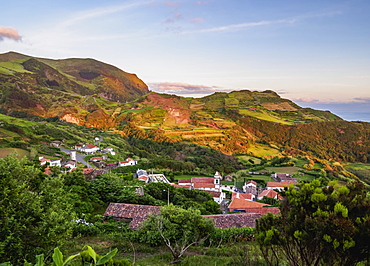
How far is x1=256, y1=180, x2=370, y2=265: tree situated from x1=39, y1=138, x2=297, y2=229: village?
536 mm

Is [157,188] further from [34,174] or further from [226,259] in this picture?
[34,174]

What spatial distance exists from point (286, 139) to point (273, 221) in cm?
7733

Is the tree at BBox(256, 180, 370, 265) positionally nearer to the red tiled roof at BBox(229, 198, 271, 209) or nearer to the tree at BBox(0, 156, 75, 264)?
the tree at BBox(0, 156, 75, 264)

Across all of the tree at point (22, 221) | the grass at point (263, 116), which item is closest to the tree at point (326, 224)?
the tree at point (22, 221)

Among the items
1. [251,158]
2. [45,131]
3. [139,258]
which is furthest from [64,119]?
[139,258]

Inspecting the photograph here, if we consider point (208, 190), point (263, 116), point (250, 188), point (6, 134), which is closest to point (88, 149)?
point (6, 134)

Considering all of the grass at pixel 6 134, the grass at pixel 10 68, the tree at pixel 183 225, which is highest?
the grass at pixel 10 68

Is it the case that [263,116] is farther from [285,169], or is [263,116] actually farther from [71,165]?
[71,165]

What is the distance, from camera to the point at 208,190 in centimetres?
3412

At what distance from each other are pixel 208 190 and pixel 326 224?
30687 millimetres

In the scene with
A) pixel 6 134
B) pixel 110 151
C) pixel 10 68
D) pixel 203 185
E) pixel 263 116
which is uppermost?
pixel 10 68

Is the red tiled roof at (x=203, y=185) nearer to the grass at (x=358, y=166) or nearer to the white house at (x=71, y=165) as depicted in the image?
the white house at (x=71, y=165)

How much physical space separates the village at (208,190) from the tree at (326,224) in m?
0.54

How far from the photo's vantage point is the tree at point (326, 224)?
4133 millimetres
